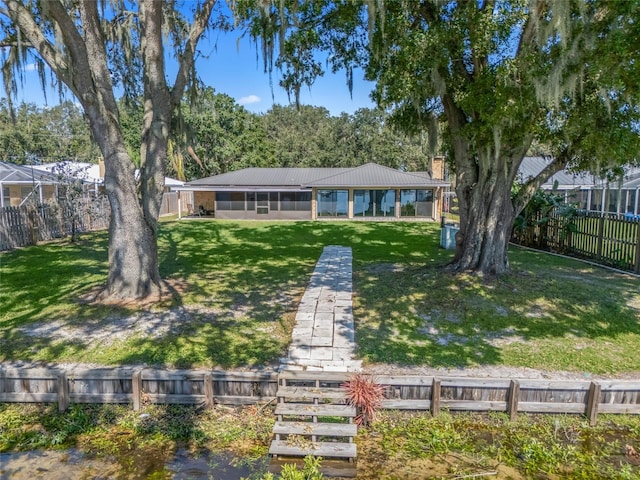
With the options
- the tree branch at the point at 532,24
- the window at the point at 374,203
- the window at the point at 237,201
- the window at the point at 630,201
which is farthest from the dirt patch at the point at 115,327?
the window at the point at 630,201

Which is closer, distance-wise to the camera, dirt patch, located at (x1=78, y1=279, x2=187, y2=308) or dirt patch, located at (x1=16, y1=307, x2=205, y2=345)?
dirt patch, located at (x1=16, y1=307, x2=205, y2=345)

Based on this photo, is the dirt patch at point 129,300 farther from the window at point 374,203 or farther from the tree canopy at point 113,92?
the window at point 374,203

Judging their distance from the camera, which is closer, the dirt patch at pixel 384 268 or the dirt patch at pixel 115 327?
the dirt patch at pixel 115 327

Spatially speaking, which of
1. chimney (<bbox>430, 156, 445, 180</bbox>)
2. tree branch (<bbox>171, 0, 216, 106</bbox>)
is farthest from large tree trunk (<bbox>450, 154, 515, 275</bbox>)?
chimney (<bbox>430, 156, 445, 180</bbox>)

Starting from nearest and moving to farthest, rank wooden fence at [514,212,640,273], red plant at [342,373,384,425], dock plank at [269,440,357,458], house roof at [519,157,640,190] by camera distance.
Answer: dock plank at [269,440,357,458] < red plant at [342,373,384,425] < wooden fence at [514,212,640,273] < house roof at [519,157,640,190]

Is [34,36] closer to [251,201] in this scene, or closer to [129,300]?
[129,300]

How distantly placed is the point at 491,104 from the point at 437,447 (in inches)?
197

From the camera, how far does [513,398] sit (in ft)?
13.4

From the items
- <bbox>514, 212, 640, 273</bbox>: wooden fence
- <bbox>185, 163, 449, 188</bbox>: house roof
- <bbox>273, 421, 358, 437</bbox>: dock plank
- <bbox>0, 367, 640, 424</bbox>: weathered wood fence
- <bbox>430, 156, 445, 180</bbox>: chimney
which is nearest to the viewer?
<bbox>273, 421, 358, 437</bbox>: dock plank

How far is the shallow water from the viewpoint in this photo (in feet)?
10.9

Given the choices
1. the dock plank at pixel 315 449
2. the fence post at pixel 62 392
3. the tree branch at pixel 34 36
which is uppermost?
the tree branch at pixel 34 36

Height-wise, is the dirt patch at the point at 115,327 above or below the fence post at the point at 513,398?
above

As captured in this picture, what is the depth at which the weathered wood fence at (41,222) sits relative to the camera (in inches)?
488

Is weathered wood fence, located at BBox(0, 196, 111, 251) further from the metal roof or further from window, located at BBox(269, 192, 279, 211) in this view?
the metal roof
